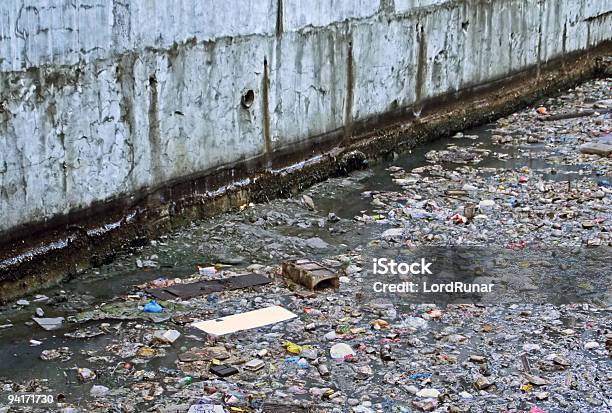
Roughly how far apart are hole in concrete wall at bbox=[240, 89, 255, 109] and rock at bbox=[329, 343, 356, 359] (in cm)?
254

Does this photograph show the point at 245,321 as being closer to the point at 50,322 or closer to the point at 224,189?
the point at 50,322

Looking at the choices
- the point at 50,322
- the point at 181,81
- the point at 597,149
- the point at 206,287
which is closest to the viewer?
the point at 50,322

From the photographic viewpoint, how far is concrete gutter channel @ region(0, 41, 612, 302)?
4844 mm

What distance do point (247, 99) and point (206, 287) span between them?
72.7 inches

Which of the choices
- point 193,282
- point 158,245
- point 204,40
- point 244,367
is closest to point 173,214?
point 158,245

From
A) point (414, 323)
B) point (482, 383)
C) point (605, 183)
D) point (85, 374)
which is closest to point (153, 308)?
point (85, 374)

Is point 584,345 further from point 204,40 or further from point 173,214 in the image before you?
point 204,40

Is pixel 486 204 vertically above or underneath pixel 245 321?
above

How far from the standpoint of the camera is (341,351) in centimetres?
422

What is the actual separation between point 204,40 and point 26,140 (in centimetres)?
161

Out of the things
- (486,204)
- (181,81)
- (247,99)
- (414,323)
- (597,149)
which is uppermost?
(181,81)

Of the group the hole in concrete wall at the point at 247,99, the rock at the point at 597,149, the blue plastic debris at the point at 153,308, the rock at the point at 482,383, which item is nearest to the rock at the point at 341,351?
the rock at the point at 482,383

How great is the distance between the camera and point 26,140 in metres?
4.72

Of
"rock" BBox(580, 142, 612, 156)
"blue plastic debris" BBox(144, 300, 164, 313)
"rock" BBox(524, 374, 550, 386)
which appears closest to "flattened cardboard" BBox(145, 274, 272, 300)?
"blue plastic debris" BBox(144, 300, 164, 313)
